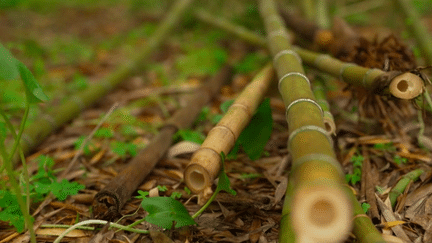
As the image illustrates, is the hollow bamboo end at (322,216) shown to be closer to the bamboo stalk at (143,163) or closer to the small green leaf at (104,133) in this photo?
the bamboo stalk at (143,163)

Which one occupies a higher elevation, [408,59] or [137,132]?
[408,59]

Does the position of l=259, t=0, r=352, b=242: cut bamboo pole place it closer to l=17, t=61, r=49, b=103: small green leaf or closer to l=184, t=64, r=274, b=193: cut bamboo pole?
l=184, t=64, r=274, b=193: cut bamboo pole

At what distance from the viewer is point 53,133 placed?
2289mm

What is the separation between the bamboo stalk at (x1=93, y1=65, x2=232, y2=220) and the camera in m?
1.41

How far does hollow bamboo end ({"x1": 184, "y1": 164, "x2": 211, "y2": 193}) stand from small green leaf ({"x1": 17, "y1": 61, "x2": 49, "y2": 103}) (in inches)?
22.3

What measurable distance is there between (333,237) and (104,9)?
5561mm

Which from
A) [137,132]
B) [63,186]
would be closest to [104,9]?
[137,132]

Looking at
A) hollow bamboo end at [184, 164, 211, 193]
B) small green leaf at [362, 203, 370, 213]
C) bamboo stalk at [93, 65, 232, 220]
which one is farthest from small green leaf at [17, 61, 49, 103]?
small green leaf at [362, 203, 370, 213]

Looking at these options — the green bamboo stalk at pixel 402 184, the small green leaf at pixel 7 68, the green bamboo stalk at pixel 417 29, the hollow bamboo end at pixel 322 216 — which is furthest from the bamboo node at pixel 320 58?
the small green leaf at pixel 7 68

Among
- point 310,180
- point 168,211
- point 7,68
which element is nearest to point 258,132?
point 168,211

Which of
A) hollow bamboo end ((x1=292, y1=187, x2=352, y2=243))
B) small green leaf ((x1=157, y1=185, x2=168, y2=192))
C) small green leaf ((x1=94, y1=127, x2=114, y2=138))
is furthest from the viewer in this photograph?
small green leaf ((x1=94, y1=127, x2=114, y2=138))

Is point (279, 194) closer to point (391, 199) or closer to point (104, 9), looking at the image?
point (391, 199)

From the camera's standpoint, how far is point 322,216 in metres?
0.83

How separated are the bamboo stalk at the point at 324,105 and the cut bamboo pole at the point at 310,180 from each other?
0.26 m
